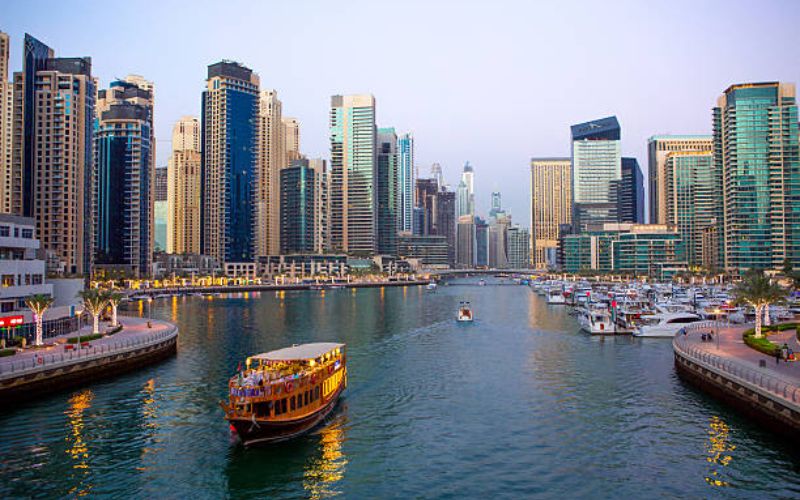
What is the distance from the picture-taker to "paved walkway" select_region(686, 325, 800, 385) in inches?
2036

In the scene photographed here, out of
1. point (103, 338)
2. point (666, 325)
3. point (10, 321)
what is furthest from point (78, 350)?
point (666, 325)

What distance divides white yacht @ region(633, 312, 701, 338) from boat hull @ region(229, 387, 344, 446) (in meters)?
74.2

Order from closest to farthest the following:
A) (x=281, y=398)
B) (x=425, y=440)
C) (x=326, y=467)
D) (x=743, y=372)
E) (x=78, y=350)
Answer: (x=326, y=467)
(x=281, y=398)
(x=425, y=440)
(x=743, y=372)
(x=78, y=350)

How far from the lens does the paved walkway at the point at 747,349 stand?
5172 centimetres

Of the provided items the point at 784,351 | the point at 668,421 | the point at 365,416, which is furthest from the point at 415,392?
→ the point at 784,351

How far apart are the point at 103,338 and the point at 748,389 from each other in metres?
76.5

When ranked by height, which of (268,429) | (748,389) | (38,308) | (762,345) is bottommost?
(268,429)

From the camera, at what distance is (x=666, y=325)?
335 ft

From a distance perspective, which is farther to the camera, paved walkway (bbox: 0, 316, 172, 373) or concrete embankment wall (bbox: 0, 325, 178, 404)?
paved walkway (bbox: 0, 316, 172, 373)

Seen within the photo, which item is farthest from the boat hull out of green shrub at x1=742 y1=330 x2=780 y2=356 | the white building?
the white building

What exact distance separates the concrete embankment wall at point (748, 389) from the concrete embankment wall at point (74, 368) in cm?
6369

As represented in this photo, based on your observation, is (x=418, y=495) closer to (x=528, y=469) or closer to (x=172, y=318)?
(x=528, y=469)

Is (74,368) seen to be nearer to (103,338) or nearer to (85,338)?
(85,338)

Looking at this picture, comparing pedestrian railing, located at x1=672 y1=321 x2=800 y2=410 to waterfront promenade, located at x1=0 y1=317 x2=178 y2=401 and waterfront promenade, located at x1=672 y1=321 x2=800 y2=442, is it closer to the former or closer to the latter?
waterfront promenade, located at x1=672 y1=321 x2=800 y2=442
